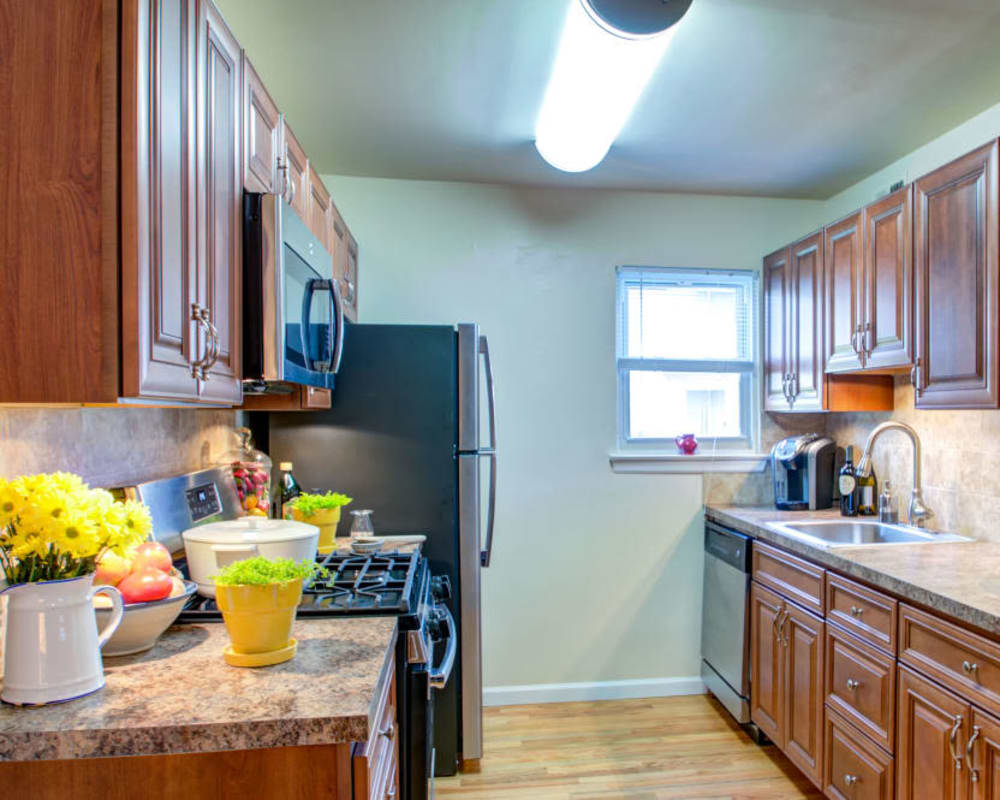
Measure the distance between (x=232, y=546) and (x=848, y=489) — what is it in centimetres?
240

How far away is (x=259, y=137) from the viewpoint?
5.04 ft

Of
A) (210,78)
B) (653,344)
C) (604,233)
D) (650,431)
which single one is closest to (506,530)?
(650,431)

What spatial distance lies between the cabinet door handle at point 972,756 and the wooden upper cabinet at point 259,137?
2045 millimetres

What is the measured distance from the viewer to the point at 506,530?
9.95 feet

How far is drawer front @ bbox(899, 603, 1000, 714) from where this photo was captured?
4.83 feet

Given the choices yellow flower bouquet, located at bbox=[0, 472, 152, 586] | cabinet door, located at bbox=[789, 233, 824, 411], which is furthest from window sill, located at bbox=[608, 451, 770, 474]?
yellow flower bouquet, located at bbox=[0, 472, 152, 586]

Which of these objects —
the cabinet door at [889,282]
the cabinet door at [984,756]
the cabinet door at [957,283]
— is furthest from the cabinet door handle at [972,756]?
the cabinet door at [889,282]

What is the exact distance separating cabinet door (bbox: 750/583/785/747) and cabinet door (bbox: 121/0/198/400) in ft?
7.30

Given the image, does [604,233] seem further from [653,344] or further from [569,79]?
[569,79]

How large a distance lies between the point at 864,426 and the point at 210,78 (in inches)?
111

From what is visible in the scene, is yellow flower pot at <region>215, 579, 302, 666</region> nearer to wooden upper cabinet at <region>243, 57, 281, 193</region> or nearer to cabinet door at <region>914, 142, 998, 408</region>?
wooden upper cabinet at <region>243, 57, 281, 193</region>

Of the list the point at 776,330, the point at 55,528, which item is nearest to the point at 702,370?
the point at 776,330

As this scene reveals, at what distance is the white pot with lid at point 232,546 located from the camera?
142 centimetres

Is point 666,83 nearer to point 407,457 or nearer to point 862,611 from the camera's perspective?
point 407,457
